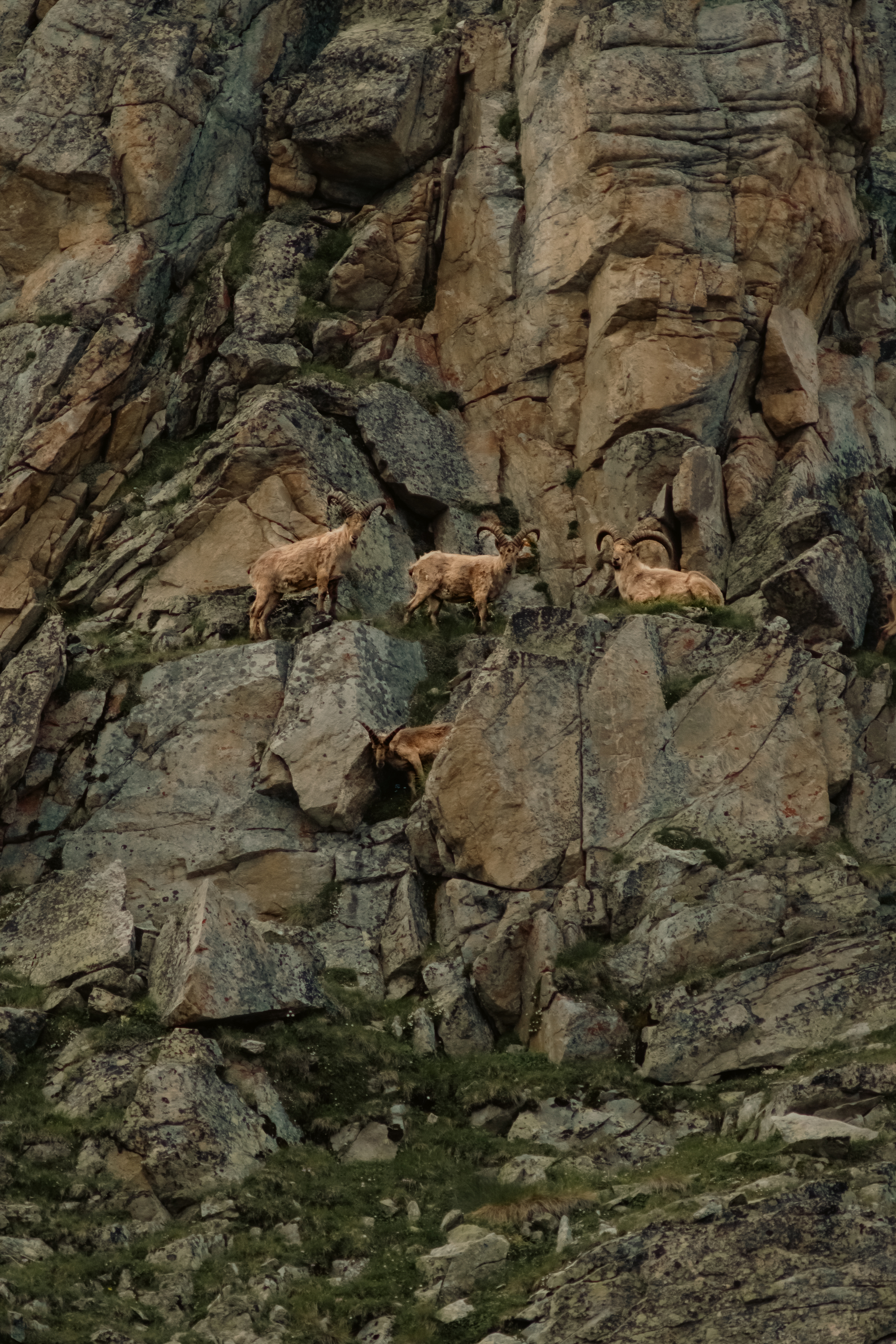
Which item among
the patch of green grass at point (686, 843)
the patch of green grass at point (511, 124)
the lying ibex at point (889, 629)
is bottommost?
the lying ibex at point (889, 629)

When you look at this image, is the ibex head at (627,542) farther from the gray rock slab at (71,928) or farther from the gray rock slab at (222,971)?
the gray rock slab at (71,928)

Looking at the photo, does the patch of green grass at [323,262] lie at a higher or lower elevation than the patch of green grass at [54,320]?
lower

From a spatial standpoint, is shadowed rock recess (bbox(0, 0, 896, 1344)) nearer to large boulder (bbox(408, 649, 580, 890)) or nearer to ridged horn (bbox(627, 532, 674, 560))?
large boulder (bbox(408, 649, 580, 890))

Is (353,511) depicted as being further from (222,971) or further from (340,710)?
(222,971)

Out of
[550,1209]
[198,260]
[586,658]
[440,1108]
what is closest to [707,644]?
[586,658]

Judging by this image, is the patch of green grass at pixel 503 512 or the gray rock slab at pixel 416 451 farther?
the patch of green grass at pixel 503 512

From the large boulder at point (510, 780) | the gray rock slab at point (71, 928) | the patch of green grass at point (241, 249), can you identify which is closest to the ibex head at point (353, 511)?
the large boulder at point (510, 780)

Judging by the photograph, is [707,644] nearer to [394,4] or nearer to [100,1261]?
[100,1261]

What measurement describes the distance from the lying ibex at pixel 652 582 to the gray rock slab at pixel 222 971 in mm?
9207

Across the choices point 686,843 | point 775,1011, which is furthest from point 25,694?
point 775,1011

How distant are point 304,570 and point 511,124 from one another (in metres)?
12.9

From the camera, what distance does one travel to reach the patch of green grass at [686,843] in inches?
1058

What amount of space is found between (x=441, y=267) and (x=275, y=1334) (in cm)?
2559

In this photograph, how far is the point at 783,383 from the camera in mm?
36406
